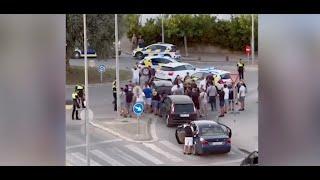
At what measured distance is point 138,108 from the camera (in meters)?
11.1

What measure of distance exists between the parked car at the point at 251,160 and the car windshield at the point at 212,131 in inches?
19.5

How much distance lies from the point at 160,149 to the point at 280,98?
1.85 m

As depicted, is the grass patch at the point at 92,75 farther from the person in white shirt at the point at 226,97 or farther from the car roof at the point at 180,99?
the person in white shirt at the point at 226,97

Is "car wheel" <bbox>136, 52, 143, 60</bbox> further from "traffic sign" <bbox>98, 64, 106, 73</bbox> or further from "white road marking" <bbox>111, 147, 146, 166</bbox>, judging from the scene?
"white road marking" <bbox>111, 147, 146, 166</bbox>

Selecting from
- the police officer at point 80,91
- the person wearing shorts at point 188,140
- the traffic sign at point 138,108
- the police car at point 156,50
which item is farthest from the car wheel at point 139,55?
the person wearing shorts at point 188,140

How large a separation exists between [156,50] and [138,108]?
2.98 ft

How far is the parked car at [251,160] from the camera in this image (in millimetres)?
10531

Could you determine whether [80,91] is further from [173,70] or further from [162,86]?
[173,70]

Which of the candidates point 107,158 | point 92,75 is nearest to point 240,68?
point 92,75

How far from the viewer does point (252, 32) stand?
10.7 metres

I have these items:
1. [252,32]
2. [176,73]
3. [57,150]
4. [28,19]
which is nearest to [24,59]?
[28,19]

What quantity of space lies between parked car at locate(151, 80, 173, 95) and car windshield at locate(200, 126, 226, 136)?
2.48 feet

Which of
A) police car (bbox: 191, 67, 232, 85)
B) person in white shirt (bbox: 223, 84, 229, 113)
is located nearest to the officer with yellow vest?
police car (bbox: 191, 67, 232, 85)

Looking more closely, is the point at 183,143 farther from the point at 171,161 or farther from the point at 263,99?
the point at 263,99
